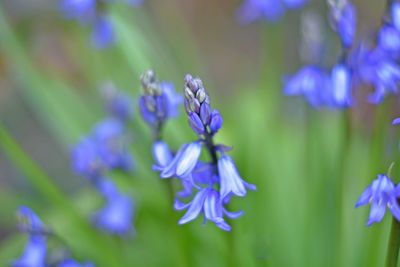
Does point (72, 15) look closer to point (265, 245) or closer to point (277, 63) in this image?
point (277, 63)

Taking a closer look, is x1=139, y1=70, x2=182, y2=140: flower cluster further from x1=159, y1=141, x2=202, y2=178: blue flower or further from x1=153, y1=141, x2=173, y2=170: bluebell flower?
x1=159, y1=141, x2=202, y2=178: blue flower

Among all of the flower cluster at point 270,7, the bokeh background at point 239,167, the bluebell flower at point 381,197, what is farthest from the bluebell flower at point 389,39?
the flower cluster at point 270,7

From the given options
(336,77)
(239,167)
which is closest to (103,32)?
(239,167)

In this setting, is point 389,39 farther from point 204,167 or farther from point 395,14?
point 204,167

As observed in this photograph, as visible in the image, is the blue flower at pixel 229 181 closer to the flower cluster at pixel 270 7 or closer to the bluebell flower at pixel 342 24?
the bluebell flower at pixel 342 24

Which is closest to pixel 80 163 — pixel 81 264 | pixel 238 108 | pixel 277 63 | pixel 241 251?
pixel 81 264

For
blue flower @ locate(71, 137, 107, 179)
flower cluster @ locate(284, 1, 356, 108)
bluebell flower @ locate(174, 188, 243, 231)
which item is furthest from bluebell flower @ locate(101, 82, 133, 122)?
bluebell flower @ locate(174, 188, 243, 231)
